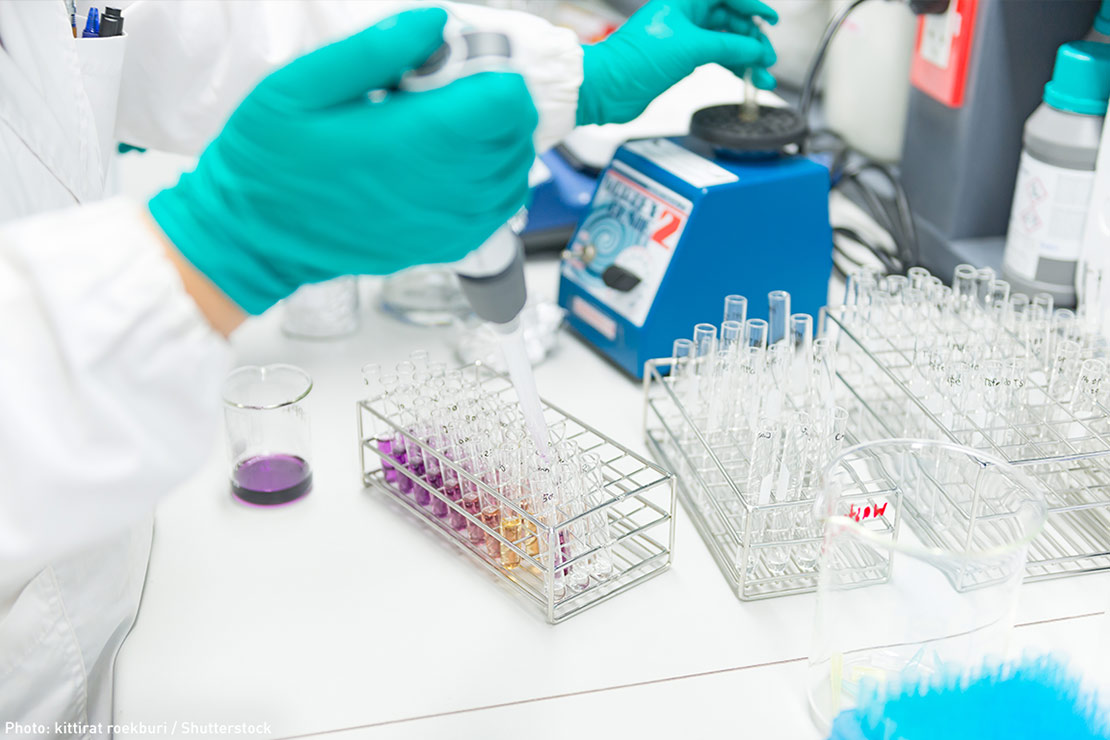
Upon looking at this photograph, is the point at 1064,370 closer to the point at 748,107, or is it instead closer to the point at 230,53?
the point at 748,107

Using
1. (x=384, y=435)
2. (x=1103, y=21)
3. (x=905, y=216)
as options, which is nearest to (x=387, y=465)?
(x=384, y=435)

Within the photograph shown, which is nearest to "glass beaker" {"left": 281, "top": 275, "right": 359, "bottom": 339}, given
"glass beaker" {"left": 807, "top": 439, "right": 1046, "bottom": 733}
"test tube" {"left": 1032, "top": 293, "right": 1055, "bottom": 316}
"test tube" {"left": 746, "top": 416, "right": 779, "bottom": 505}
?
"test tube" {"left": 746, "top": 416, "right": 779, "bottom": 505}

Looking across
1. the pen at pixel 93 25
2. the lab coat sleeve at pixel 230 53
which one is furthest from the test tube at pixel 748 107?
the pen at pixel 93 25

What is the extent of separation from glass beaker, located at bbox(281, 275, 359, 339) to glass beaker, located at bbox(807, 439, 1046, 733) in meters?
0.81

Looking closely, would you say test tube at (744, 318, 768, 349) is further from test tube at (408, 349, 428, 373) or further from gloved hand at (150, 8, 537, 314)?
gloved hand at (150, 8, 537, 314)

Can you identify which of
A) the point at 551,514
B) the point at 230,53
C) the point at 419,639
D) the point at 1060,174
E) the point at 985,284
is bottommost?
the point at 419,639

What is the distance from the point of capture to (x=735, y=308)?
51.8 inches

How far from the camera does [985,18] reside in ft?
4.84

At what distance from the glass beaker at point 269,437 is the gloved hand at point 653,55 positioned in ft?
1.74

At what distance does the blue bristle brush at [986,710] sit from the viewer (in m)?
0.81

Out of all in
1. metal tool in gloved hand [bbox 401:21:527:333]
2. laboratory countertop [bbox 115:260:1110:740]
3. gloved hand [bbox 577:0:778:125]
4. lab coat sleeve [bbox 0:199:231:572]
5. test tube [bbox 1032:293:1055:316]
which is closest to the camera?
lab coat sleeve [bbox 0:199:231:572]

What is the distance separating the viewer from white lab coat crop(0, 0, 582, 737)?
0.70 m

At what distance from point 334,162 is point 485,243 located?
167mm

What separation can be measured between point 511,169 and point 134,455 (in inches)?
14.3
